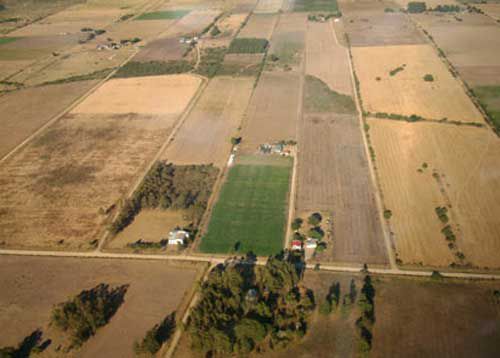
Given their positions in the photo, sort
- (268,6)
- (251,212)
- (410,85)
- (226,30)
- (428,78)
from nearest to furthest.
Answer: (251,212) → (410,85) → (428,78) → (226,30) → (268,6)

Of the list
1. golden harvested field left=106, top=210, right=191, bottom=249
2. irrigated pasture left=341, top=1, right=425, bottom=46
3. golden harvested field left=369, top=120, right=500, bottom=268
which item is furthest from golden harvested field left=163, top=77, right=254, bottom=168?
irrigated pasture left=341, top=1, right=425, bottom=46

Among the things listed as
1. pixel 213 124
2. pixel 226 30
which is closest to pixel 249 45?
pixel 226 30

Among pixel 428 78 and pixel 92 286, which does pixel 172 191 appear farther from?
pixel 428 78

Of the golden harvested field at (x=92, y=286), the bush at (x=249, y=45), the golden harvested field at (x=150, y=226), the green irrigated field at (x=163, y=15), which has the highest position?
the green irrigated field at (x=163, y=15)

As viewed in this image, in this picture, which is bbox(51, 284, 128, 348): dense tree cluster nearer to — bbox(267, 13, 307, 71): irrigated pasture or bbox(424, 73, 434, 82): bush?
bbox(267, 13, 307, 71): irrigated pasture

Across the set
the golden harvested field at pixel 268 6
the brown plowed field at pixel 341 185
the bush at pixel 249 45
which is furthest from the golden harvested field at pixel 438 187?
the golden harvested field at pixel 268 6

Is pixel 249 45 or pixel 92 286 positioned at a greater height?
pixel 249 45

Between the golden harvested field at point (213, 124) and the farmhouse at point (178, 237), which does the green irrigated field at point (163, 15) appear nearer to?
the golden harvested field at point (213, 124)
